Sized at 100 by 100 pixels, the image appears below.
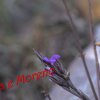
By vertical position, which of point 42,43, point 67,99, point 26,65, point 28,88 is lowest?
point 67,99

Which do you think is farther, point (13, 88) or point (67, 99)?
point (13, 88)

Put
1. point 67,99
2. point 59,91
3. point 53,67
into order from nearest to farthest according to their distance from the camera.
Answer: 1. point 53,67
2. point 67,99
3. point 59,91

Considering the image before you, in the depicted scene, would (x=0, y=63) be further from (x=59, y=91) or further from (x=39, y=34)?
(x=59, y=91)

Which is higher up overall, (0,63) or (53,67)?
(0,63)

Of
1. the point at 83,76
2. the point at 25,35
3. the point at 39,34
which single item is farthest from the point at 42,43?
the point at 83,76

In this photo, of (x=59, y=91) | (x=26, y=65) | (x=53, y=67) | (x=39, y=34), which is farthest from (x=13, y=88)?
(x=53, y=67)

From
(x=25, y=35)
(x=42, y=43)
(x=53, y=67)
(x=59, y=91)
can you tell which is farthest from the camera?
(x=25, y=35)
